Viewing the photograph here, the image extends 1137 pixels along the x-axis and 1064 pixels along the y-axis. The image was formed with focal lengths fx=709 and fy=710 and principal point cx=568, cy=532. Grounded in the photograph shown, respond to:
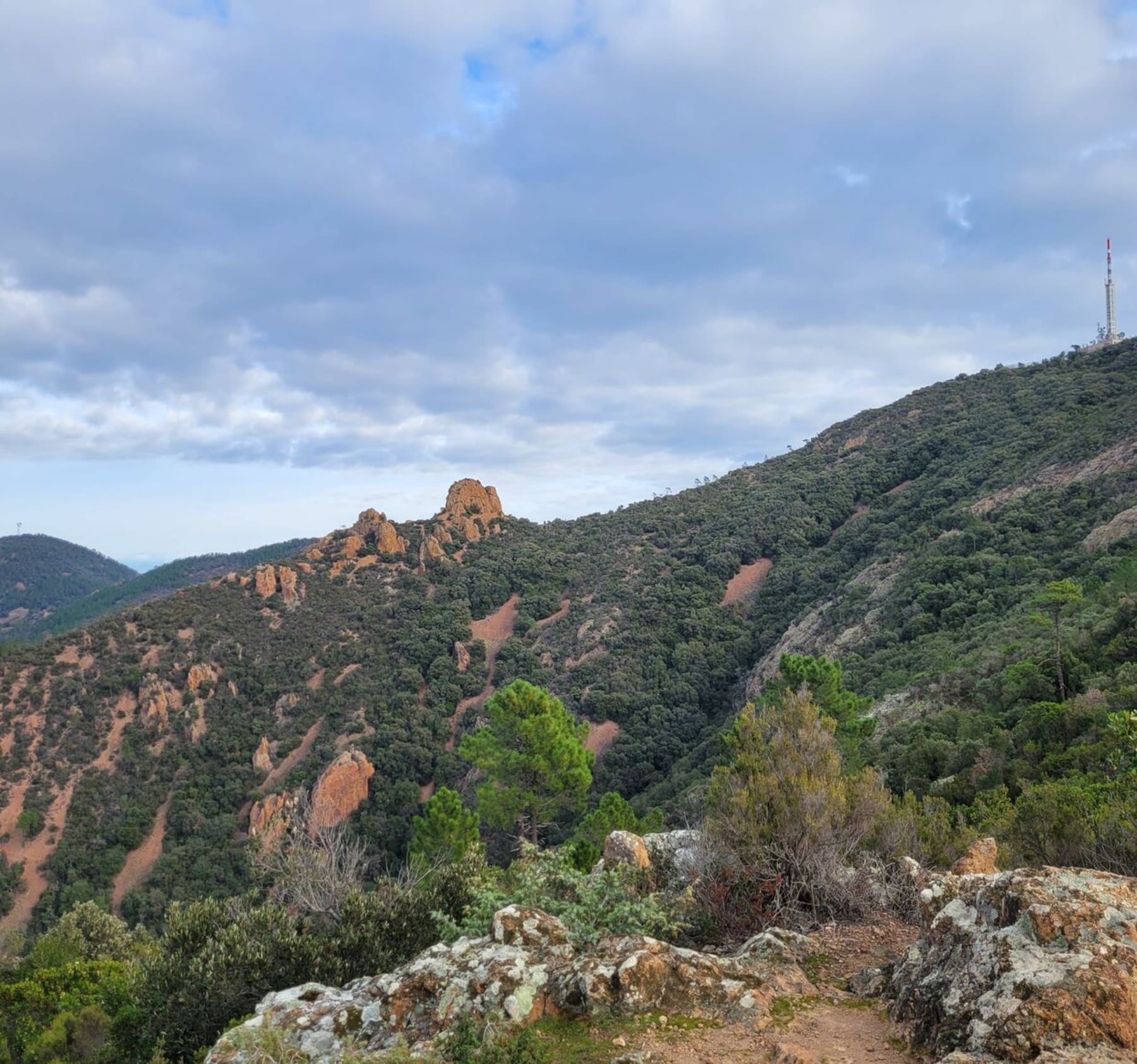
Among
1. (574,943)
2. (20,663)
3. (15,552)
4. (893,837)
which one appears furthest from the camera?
(15,552)

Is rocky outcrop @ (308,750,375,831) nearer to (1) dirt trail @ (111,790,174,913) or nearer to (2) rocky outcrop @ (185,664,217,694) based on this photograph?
(1) dirt trail @ (111,790,174,913)

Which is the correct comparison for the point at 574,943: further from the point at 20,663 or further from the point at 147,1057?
the point at 20,663

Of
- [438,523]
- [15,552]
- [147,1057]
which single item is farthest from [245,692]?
[15,552]

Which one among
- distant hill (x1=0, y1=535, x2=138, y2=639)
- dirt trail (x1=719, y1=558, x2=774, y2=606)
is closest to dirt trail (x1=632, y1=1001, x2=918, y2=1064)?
dirt trail (x1=719, y1=558, x2=774, y2=606)

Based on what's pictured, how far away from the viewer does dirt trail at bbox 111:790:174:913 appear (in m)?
33.3

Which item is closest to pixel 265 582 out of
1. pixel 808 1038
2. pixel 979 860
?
pixel 979 860

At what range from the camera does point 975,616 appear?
2784cm

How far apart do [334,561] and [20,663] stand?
2043 centimetres

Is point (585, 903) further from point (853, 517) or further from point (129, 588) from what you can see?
point (129, 588)

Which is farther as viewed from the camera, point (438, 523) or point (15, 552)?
point (15, 552)

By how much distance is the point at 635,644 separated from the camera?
144ft

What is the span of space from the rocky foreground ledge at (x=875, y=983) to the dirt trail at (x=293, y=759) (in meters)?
34.5

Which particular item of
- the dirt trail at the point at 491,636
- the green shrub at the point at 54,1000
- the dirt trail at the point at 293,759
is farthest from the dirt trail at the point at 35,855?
the green shrub at the point at 54,1000

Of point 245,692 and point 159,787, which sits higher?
point 245,692
